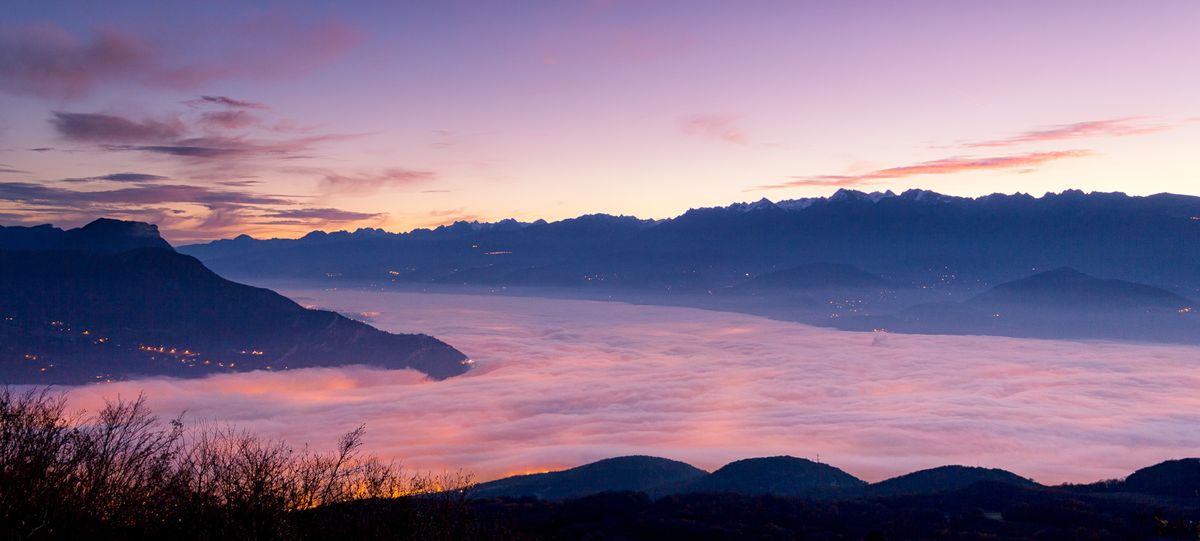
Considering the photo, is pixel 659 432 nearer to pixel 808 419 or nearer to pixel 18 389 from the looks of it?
pixel 808 419

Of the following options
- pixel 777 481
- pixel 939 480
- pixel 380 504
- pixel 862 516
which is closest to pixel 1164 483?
pixel 939 480

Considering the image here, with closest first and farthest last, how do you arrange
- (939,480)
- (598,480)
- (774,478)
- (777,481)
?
(939,480)
(777,481)
(774,478)
(598,480)

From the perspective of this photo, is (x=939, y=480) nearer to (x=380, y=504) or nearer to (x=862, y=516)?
(x=862, y=516)

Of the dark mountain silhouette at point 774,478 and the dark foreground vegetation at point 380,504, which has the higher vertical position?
the dark foreground vegetation at point 380,504

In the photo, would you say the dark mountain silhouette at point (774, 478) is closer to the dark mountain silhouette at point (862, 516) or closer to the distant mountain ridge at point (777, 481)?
the distant mountain ridge at point (777, 481)

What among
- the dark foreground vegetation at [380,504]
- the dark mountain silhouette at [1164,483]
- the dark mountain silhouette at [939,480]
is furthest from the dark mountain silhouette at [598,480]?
the dark mountain silhouette at [1164,483]

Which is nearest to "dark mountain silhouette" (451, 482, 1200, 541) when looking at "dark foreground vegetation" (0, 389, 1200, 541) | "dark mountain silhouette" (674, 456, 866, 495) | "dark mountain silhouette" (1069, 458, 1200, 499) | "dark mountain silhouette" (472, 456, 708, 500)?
"dark foreground vegetation" (0, 389, 1200, 541)

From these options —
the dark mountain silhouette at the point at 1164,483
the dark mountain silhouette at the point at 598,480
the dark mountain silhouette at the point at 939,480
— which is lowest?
the dark mountain silhouette at the point at 598,480

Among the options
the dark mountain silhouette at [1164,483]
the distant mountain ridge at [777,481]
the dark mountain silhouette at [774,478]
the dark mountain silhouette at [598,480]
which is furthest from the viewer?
the dark mountain silhouette at [598,480]
